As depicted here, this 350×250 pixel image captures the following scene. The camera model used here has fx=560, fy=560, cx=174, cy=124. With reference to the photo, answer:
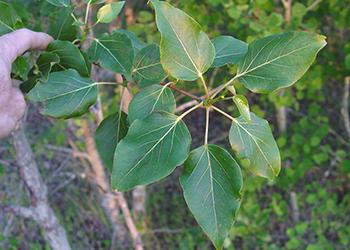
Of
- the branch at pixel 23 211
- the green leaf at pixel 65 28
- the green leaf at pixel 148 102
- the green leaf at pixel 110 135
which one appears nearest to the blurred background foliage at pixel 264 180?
the branch at pixel 23 211

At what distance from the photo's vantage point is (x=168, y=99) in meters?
0.81

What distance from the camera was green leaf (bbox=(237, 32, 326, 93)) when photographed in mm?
768

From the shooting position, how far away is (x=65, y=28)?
36.8 inches

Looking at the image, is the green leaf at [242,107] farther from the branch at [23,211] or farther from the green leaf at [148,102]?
the branch at [23,211]

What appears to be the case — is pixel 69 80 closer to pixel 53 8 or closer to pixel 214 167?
pixel 214 167

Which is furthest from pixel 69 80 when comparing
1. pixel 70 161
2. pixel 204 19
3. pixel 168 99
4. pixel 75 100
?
pixel 70 161

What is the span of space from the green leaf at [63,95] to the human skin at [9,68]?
0.04m

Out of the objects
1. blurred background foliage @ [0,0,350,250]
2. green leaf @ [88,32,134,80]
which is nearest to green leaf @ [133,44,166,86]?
green leaf @ [88,32,134,80]

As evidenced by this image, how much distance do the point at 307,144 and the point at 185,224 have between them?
865 mm

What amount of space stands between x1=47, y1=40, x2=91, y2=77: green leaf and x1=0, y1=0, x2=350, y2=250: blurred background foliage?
1018mm

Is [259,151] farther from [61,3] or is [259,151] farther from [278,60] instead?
[61,3]

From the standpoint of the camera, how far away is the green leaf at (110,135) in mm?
896

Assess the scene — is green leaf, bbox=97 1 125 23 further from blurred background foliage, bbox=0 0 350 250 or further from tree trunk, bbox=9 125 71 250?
blurred background foliage, bbox=0 0 350 250

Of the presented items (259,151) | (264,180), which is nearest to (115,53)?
(259,151)
